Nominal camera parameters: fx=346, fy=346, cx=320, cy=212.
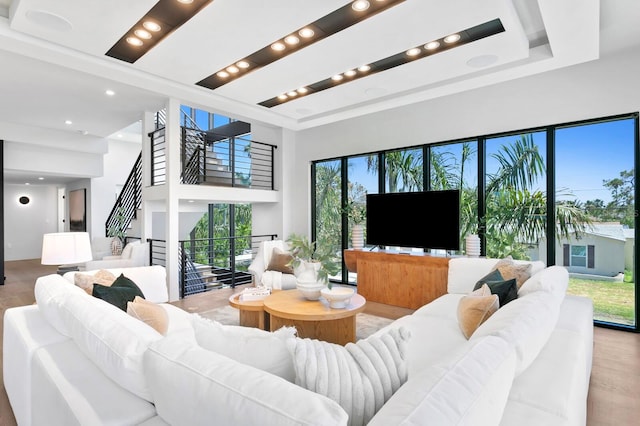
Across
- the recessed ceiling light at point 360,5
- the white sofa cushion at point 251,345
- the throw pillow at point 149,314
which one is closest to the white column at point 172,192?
the throw pillow at point 149,314

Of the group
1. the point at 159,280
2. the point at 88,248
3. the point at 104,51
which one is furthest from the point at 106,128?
the point at 88,248

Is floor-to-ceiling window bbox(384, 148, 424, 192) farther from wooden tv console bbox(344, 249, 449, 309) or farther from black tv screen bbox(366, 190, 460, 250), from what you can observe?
wooden tv console bbox(344, 249, 449, 309)

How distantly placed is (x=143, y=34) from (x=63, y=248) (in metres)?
2.01

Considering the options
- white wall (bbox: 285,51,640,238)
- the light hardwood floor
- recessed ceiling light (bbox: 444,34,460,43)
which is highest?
recessed ceiling light (bbox: 444,34,460,43)

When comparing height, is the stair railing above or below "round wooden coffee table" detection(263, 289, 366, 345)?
above

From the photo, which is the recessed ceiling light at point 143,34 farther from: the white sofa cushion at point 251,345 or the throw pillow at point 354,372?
the throw pillow at point 354,372

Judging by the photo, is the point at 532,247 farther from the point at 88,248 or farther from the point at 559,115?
the point at 88,248

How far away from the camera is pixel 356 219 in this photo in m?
6.01

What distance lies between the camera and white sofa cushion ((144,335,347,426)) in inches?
31.3

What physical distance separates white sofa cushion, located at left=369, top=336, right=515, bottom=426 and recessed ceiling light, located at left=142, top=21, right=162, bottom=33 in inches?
132

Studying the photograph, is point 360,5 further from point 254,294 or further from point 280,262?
point 280,262

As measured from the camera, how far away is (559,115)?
411cm

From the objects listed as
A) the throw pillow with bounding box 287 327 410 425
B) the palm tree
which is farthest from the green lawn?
the throw pillow with bounding box 287 327 410 425

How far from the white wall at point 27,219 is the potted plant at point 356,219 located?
9.89 m
